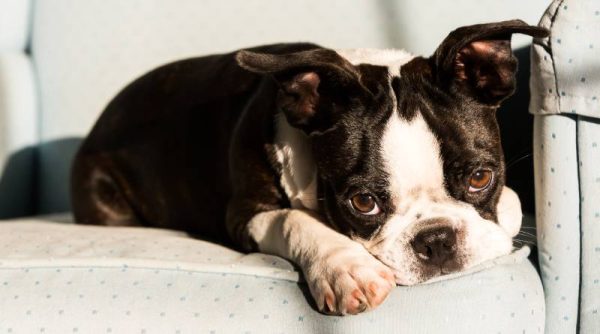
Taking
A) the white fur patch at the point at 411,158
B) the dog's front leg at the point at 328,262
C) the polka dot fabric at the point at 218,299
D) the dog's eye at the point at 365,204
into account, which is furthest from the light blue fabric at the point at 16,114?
the white fur patch at the point at 411,158

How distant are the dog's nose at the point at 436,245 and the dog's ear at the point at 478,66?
491mm

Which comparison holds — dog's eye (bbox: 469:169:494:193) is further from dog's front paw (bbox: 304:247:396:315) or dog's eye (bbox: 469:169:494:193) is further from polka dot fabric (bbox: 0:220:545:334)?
dog's front paw (bbox: 304:247:396:315)

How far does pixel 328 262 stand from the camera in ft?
8.45

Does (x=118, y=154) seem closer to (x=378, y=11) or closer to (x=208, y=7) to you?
(x=208, y=7)

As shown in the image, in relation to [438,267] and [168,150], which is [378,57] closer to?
[438,267]

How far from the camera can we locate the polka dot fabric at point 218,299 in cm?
248

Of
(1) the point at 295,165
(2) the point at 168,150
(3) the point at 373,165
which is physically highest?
(3) the point at 373,165

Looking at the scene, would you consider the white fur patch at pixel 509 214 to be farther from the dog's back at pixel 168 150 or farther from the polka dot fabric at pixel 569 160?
the dog's back at pixel 168 150

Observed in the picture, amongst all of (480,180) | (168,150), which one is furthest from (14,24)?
(480,180)

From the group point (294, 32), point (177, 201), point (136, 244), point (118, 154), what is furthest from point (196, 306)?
point (294, 32)

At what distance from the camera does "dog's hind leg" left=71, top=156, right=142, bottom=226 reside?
4.02 m

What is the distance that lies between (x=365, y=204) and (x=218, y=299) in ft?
1.86

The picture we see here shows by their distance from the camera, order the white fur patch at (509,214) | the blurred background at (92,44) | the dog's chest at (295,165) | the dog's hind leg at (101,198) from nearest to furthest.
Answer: the white fur patch at (509,214) < the dog's chest at (295,165) < the dog's hind leg at (101,198) < the blurred background at (92,44)

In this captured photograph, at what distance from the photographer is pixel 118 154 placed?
156 inches
